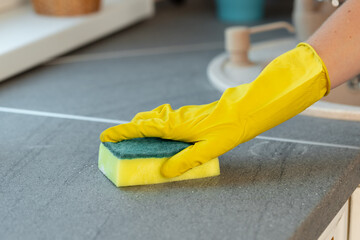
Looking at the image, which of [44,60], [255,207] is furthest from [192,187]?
[44,60]

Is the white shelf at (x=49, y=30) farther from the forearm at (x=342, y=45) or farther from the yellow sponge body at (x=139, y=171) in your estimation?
the forearm at (x=342, y=45)

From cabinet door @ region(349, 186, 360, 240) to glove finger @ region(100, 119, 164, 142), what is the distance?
415 millimetres

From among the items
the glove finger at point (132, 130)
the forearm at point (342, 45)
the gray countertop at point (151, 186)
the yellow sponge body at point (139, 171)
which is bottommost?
the gray countertop at point (151, 186)

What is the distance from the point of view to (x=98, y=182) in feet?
3.28

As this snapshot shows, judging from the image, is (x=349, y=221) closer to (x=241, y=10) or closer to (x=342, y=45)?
(x=342, y=45)

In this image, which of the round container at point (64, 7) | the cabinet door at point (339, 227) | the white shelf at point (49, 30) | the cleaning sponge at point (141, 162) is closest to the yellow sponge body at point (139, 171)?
the cleaning sponge at point (141, 162)

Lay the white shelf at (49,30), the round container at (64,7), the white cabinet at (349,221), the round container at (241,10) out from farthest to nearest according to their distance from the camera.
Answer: the round container at (241,10)
the round container at (64,7)
the white shelf at (49,30)
the white cabinet at (349,221)

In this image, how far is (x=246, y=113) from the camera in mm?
1009

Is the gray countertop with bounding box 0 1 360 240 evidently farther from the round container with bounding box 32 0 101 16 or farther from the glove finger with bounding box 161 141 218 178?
the round container with bounding box 32 0 101 16

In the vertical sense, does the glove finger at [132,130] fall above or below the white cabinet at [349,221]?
above

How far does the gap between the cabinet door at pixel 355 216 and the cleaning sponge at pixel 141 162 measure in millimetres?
301

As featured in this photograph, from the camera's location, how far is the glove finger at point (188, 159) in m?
0.96

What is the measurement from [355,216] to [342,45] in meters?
0.35

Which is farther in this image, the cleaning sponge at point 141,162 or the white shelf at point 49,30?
the white shelf at point 49,30
